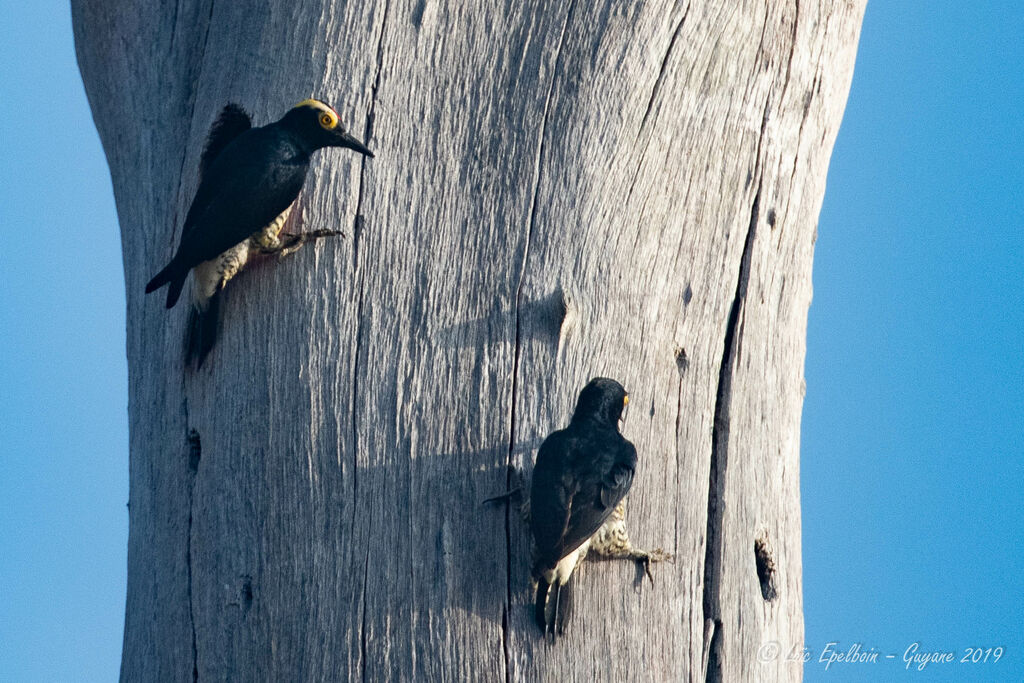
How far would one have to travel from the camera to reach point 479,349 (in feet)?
9.95

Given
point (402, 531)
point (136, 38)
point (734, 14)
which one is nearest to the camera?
→ point (402, 531)

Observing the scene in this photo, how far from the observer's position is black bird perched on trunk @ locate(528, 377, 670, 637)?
9.17 ft

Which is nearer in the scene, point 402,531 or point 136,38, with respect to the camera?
point 402,531

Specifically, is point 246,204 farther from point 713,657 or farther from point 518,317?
point 713,657

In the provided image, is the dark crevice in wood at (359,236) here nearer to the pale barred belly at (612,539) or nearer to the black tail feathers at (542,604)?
the black tail feathers at (542,604)

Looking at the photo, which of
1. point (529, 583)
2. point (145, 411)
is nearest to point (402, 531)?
point (529, 583)

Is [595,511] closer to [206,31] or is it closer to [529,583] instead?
[529,583]

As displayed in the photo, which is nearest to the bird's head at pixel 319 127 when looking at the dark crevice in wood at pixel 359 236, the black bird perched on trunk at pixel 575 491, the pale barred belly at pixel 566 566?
the dark crevice in wood at pixel 359 236

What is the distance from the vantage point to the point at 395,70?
3.22m

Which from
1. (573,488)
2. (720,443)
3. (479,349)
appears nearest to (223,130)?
(479,349)

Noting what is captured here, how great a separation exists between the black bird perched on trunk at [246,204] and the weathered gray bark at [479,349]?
72 mm

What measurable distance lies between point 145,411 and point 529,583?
146 centimetres

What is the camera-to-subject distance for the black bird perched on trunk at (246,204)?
9.98 ft

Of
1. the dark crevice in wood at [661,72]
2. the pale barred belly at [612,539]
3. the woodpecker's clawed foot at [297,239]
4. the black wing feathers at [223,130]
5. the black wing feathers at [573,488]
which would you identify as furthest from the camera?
the black wing feathers at [223,130]
